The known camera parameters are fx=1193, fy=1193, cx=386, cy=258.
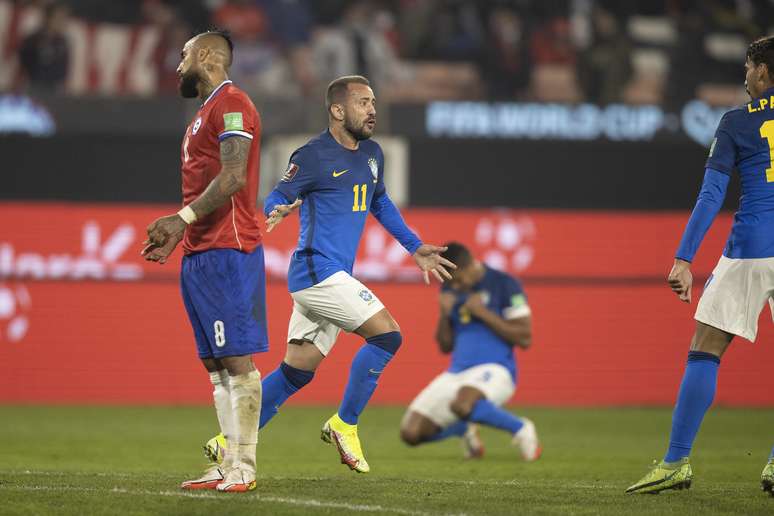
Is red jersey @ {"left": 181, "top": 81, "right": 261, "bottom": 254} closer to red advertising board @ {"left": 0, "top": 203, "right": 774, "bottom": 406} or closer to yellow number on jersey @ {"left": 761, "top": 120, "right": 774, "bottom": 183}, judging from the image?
yellow number on jersey @ {"left": 761, "top": 120, "right": 774, "bottom": 183}

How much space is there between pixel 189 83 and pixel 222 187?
2.39 feet

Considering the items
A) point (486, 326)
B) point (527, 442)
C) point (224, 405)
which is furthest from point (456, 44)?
point (224, 405)

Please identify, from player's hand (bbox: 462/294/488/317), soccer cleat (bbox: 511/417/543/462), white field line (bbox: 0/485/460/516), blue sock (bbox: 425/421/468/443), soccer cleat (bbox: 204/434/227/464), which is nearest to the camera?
white field line (bbox: 0/485/460/516)

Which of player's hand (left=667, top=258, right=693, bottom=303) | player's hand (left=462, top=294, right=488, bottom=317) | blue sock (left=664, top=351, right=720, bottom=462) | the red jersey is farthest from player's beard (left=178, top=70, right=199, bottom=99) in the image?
player's hand (left=462, top=294, right=488, bottom=317)

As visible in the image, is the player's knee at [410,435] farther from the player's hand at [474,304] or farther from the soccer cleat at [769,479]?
the soccer cleat at [769,479]

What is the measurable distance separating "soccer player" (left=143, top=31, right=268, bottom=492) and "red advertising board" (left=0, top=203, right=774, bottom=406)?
7.97 meters

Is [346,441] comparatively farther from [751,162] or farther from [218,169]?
[751,162]

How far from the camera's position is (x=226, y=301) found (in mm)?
6094

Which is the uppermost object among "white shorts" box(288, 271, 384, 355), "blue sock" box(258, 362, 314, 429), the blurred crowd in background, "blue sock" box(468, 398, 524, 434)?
the blurred crowd in background

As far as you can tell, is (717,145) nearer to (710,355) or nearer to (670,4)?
(710,355)

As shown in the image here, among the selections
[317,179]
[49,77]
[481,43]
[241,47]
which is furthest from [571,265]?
→ [317,179]

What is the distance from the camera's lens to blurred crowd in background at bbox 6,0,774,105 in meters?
15.4

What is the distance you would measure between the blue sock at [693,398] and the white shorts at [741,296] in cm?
21

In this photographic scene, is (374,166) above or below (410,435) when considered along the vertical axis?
above
